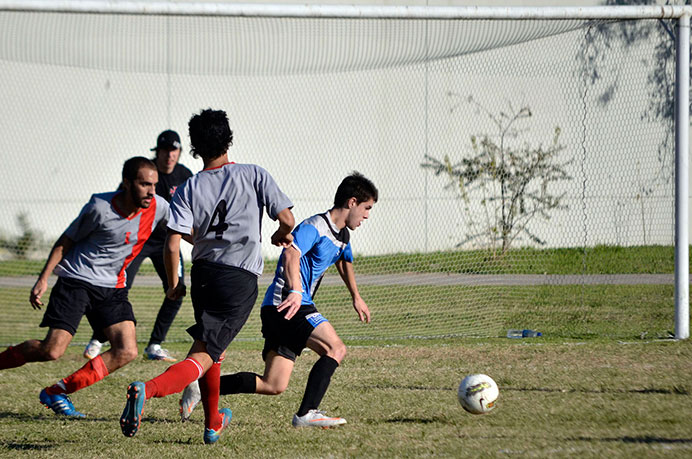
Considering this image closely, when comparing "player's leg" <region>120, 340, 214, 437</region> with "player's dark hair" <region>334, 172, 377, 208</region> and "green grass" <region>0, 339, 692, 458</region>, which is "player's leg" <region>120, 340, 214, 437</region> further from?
"player's dark hair" <region>334, 172, 377, 208</region>

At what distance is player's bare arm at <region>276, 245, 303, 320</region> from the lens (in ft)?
15.0

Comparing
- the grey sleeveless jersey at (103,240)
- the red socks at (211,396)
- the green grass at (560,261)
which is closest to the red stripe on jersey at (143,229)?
the grey sleeveless jersey at (103,240)

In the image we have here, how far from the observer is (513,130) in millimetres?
10398

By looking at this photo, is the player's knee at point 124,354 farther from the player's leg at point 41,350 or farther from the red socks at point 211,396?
the red socks at point 211,396

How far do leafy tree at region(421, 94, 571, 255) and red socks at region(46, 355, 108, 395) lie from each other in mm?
5680

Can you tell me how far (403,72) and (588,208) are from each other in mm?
2791

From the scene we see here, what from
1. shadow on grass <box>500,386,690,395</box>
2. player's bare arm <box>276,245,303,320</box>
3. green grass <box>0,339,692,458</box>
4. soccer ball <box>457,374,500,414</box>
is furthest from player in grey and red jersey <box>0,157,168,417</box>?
shadow on grass <box>500,386,690,395</box>

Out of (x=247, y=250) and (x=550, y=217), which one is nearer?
(x=247, y=250)

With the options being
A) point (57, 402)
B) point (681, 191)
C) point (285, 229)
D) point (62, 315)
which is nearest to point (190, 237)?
point (285, 229)

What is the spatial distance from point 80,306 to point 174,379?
130cm

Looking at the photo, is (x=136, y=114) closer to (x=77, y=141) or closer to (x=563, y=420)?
(x=77, y=141)

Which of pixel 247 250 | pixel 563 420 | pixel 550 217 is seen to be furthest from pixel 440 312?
pixel 247 250

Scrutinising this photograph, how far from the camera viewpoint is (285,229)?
442cm

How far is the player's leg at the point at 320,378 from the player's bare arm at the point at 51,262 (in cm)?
166
